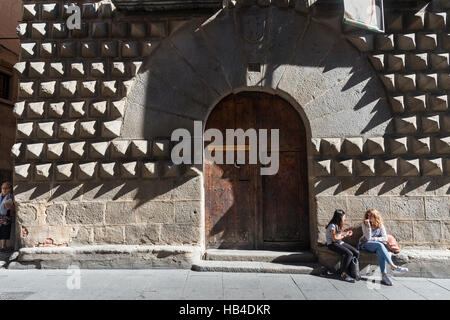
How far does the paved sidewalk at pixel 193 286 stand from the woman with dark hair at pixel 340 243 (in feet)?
0.91

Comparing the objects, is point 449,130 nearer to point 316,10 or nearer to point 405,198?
point 405,198

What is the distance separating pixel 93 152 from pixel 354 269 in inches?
183

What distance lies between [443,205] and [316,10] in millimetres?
3956

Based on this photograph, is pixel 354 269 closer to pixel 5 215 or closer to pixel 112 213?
pixel 112 213

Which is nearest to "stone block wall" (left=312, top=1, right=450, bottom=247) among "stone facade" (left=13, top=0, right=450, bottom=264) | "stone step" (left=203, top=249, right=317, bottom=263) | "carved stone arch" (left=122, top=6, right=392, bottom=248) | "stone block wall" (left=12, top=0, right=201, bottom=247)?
"stone facade" (left=13, top=0, right=450, bottom=264)

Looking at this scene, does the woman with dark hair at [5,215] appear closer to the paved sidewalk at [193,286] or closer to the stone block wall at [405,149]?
the paved sidewalk at [193,286]

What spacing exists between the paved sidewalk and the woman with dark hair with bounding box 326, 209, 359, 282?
28 cm

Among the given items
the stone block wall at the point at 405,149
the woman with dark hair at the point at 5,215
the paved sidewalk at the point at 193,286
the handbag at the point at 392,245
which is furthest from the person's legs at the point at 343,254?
the woman with dark hair at the point at 5,215

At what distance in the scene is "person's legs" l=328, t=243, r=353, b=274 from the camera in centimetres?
457

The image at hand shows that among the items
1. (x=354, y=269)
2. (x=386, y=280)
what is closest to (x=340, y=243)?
(x=354, y=269)

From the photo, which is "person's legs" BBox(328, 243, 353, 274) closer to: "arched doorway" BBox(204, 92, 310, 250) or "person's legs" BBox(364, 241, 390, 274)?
"person's legs" BBox(364, 241, 390, 274)

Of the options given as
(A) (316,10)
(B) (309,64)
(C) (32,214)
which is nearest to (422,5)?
(A) (316,10)

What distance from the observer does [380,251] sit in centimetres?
456

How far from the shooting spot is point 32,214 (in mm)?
5141
